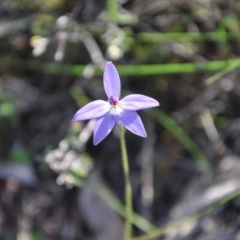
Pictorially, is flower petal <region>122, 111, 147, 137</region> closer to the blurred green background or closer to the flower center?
the flower center

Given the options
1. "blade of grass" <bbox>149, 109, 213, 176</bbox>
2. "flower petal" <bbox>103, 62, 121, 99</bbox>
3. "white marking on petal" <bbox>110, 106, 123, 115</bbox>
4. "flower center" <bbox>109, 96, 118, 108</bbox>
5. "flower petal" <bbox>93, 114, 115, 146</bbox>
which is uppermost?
"flower petal" <bbox>103, 62, 121, 99</bbox>

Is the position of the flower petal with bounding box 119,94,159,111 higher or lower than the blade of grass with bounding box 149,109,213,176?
higher

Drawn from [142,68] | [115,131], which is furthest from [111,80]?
[115,131]

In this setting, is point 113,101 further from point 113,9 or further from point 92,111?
point 113,9

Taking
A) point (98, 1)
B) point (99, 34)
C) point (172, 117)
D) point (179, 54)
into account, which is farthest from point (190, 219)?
point (98, 1)

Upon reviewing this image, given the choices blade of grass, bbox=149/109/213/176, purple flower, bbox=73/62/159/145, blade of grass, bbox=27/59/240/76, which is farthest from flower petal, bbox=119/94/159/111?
blade of grass, bbox=149/109/213/176

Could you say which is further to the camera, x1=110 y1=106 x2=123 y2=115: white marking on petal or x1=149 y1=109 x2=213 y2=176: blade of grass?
x1=149 y1=109 x2=213 y2=176: blade of grass

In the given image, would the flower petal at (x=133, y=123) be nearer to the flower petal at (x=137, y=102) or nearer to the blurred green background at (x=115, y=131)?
the flower petal at (x=137, y=102)
